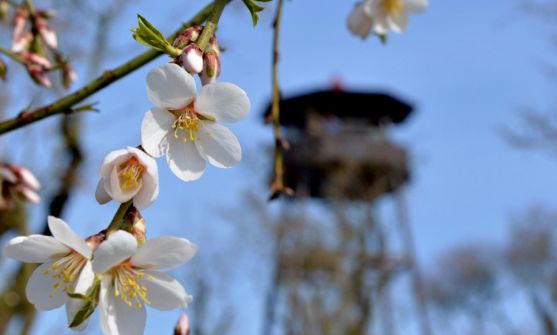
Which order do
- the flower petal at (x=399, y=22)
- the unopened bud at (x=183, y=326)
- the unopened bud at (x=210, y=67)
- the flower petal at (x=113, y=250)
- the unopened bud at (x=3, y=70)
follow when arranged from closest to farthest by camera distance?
1. the flower petal at (x=113, y=250)
2. the unopened bud at (x=210, y=67)
3. the unopened bud at (x=183, y=326)
4. the unopened bud at (x=3, y=70)
5. the flower petal at (x=399, y=22)

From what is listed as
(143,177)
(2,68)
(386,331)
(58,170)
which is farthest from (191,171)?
(386,331)

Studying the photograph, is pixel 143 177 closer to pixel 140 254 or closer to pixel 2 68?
pixel 140 254

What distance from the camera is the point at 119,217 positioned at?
2.05 feet

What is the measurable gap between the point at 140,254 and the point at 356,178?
10.4 m

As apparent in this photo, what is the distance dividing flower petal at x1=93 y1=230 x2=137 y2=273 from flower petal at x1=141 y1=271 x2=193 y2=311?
0.10 meters

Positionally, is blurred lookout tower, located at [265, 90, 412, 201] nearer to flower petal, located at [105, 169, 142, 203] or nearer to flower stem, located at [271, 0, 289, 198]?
flower stem, located at [271, 0, 289, 198]

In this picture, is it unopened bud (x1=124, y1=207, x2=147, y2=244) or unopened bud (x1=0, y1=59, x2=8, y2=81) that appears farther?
unopened bud (x1=0, y1=59, x2=8, y2=81)

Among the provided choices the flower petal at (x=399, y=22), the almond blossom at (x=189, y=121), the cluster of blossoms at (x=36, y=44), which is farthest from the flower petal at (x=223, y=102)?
the flower petal at (x=399, y=22)

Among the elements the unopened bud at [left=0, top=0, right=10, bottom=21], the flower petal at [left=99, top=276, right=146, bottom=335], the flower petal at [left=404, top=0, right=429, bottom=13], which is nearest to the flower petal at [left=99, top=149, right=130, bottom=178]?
the flower petal at [left=99, top=276, right=146, bottom=335]

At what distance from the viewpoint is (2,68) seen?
3.69 feet

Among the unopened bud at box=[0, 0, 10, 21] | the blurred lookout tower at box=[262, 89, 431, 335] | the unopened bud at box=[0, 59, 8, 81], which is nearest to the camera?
the unopened bud at box=[0, 59, 8, 81]

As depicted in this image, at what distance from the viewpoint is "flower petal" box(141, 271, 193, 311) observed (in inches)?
26.6

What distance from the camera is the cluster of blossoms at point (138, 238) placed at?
0.60m

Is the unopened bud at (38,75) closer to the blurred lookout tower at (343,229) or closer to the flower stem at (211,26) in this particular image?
the flower stem at (211,26)
